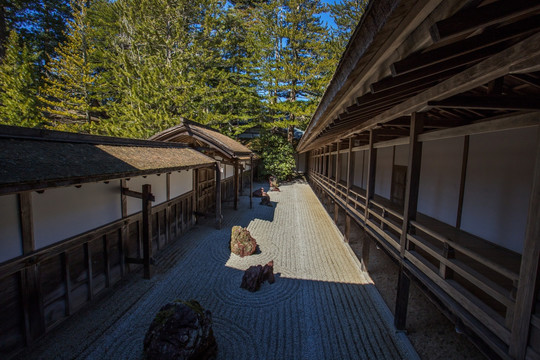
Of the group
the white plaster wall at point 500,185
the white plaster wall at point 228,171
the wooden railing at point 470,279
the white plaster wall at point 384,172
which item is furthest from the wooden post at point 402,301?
the white plaster wall at point 228,171

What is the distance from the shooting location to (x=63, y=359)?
3.08m

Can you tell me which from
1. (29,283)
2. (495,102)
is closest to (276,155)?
(495,102)

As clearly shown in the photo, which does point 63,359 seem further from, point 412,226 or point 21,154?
point 412,226

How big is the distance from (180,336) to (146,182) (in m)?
4.15

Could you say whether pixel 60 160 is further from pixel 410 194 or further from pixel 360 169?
pixel 360 169

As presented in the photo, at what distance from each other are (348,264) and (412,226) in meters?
3.14

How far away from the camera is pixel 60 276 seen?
3.63 m

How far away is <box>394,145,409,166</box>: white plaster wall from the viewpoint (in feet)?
25.1

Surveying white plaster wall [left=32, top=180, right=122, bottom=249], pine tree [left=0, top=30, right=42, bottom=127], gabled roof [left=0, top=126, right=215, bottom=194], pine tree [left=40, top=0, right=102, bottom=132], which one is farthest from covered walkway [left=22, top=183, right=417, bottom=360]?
pine tree [left=0, top=30, right=42, bottom=127]

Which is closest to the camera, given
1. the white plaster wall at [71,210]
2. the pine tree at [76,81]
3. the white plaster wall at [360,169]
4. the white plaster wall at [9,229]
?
the white plaster wall at [9,229]

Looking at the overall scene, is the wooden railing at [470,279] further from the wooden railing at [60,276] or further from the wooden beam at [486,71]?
the wooden railing at [60,276]

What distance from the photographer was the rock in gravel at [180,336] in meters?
2.95

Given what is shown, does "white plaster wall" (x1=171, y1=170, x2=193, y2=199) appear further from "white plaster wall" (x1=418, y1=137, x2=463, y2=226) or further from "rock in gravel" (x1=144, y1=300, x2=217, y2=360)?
"white plaster wall" (x1=418, y1=137, x2=463, y2=226)

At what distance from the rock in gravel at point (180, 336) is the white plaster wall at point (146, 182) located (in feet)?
9.89
